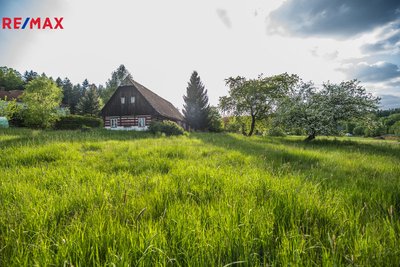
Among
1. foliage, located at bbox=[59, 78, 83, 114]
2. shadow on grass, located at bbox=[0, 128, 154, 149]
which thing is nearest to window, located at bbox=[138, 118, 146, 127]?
shadow on grass, located at bbox=[0, 128, 154, 149]

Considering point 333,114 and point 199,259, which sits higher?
point 333,114

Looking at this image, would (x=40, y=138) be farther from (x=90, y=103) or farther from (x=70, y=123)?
(x=90, y=103)

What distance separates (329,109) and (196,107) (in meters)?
29.4

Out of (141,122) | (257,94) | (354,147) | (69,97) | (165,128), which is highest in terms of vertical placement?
(69,97)

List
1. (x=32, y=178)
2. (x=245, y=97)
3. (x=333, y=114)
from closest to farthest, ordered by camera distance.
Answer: (x=32, y=178) → (x=333, y=114) → (x=245, y=97)

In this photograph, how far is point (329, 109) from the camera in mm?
13773

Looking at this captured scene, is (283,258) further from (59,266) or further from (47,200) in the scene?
(47,200)

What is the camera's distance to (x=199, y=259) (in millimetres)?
1176

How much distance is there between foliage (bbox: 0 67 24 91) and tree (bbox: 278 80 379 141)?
101 metres

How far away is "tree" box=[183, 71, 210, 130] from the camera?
40.7m

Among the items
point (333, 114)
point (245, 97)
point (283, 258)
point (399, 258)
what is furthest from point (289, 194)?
point (245, 97)

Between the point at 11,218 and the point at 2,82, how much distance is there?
104m

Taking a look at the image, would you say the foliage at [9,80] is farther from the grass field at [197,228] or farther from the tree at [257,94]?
the grass field at [197,228]

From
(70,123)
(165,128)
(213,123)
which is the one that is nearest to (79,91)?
(70,123)
